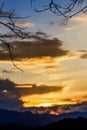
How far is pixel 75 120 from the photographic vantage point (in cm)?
7081

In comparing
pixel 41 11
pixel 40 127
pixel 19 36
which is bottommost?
pixel 40 127

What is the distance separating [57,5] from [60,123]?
64290 millimetres

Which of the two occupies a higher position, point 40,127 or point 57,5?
point 57,5

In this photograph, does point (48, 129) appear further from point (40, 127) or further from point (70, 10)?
point (70, 10)

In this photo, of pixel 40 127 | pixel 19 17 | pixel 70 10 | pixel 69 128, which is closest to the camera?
pixel 70 10

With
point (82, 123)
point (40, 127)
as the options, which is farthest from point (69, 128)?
point (40, 127)

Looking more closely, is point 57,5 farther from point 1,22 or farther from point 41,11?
point 1,22

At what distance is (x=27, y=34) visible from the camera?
742cm

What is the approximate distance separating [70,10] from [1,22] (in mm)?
1337

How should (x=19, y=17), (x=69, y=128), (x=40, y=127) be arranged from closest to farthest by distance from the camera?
(x=19, y=17), (x=69, y=128), (x=40, y=127)

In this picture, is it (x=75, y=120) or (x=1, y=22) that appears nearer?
(x=1, y=22)

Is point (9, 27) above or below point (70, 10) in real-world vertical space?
below

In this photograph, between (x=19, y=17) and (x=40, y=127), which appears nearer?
(x=19, y=17)

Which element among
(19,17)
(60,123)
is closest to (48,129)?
(60,123)
